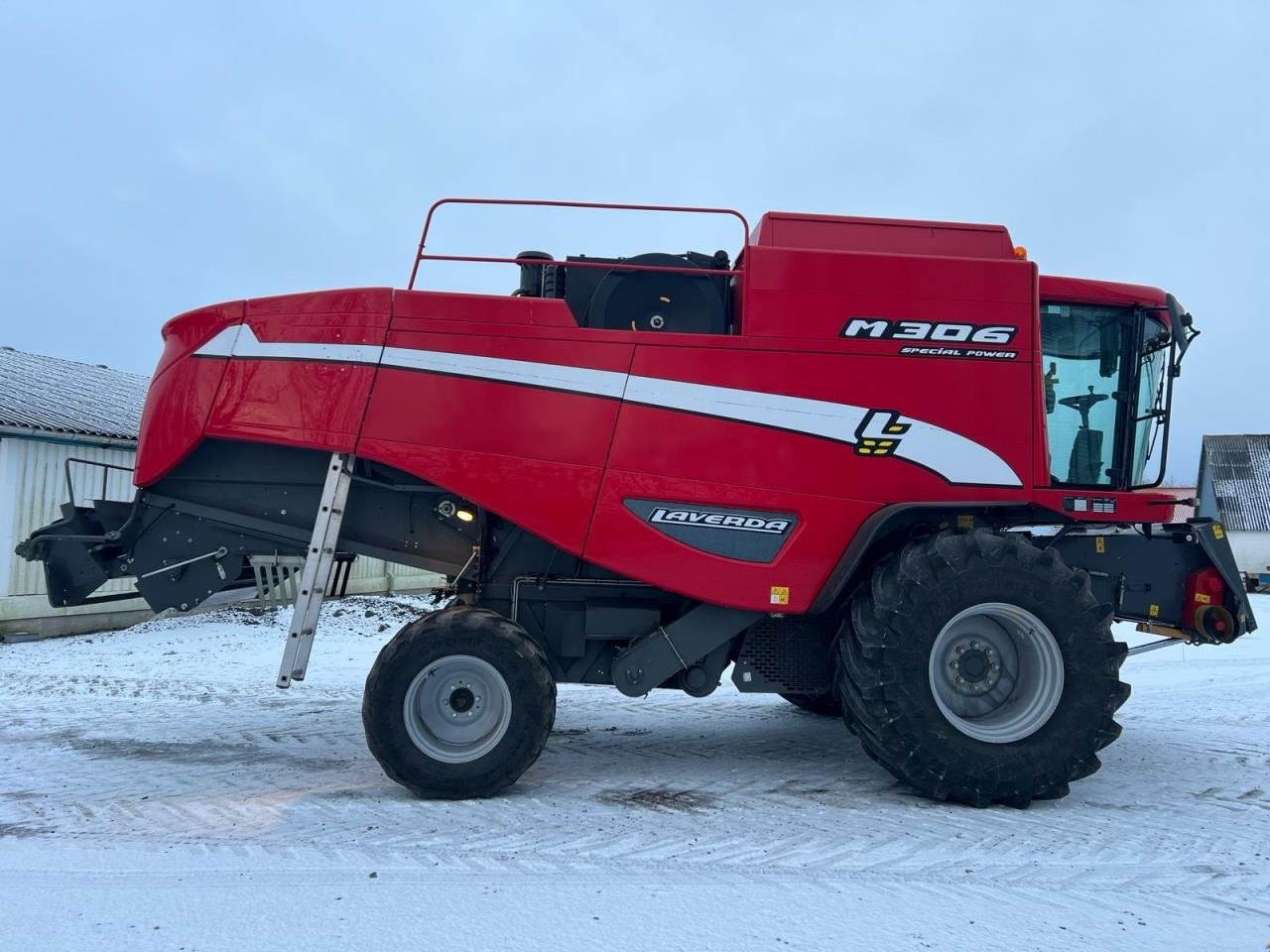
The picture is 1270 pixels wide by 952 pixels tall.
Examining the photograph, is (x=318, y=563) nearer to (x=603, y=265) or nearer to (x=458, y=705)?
(x=458, y=705)

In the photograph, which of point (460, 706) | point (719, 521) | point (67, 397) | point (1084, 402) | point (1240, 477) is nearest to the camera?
point (460, 706)

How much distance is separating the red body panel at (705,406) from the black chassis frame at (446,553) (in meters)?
0.31

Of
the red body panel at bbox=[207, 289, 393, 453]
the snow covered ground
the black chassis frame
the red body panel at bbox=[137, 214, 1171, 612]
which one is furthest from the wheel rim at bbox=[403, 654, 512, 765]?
the red body panel at bbox=[207, 289, 393, 453]

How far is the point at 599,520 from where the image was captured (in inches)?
178

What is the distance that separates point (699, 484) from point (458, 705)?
1726mm

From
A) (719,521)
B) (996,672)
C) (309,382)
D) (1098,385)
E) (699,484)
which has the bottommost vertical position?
(996,672)

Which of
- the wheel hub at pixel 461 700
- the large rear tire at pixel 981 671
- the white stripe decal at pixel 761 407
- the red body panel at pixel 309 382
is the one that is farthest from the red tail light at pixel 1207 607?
the red body panel at pixel 309 382

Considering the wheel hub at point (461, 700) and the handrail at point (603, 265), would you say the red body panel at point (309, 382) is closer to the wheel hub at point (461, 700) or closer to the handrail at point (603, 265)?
the handrail at point (603, 265)

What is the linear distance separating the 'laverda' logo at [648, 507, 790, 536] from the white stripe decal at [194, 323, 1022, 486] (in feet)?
1.68

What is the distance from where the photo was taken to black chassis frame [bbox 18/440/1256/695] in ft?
15.9

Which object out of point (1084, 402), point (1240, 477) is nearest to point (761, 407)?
point (1084, 402)

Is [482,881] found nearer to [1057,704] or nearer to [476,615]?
[476,615]

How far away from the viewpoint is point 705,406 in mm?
4508

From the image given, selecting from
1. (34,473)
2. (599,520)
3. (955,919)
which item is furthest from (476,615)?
(34,473)
